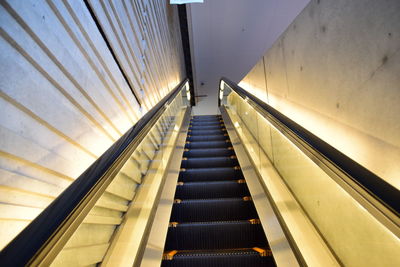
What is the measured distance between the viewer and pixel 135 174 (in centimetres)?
266

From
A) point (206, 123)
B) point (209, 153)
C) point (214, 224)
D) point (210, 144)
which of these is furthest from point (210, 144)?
point (214, 224)

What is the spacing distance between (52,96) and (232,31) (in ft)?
28.9

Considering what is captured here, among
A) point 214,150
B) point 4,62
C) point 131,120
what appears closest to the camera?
point 4,62

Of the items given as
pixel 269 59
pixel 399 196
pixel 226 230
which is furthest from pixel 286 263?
pixel 269 59

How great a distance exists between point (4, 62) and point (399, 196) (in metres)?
2.16

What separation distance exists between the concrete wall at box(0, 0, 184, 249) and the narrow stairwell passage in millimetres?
1139

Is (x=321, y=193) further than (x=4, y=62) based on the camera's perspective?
Yes

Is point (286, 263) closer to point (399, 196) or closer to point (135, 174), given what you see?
point (399, 196)

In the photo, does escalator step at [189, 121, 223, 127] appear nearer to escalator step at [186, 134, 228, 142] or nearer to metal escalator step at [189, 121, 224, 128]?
metal escalator step at [189, 121, 224, 128]

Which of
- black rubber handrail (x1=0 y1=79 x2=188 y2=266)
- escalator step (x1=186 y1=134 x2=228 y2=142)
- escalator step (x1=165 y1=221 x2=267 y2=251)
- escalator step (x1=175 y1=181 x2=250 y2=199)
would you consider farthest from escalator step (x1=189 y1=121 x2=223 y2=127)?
black rubber handrail (x1=0 y1=79 x2=188 y2=266)

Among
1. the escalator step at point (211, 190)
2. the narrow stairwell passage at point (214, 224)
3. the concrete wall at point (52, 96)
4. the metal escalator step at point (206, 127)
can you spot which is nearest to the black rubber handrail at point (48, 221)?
the concrete wall at point (52, 96)

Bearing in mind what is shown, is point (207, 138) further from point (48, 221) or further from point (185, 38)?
point (185, 38)

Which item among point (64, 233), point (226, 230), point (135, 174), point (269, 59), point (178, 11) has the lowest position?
point (64, 233)

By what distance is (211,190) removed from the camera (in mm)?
3564
